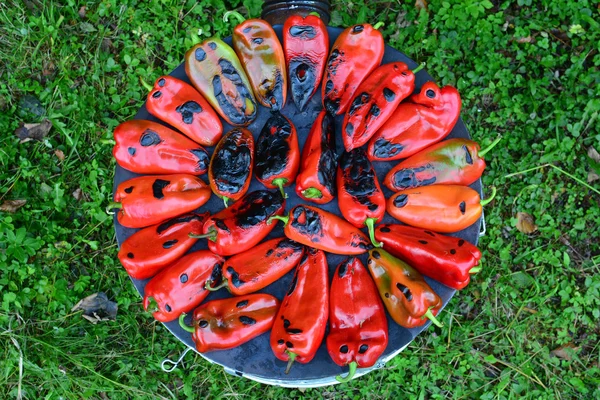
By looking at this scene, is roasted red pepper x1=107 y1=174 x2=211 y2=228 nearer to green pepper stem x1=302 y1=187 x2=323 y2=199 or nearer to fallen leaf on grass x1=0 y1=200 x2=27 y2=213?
green pepper stem x1=302 y1=187 x2=323 y2=199

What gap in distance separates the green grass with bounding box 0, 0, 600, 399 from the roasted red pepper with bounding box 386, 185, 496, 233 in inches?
49.6

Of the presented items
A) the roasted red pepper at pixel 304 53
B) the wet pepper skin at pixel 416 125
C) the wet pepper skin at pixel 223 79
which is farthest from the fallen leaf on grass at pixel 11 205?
the wet pepper skin at pixel 416 125

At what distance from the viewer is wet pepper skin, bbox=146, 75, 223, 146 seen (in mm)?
3256

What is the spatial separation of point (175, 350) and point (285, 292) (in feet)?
5.10

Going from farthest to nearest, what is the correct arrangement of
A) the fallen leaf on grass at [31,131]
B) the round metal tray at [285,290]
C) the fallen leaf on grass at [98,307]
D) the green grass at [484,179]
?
the fallen leaf on grass at [31,131], the fallen leaf on grass at [98,307], the green grass at [484,179], the round metal tray at [285,290]

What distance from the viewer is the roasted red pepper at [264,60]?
3.27m

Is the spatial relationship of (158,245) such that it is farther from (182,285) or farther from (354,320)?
(354,320)

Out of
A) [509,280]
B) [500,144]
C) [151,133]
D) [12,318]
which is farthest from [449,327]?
[12,318]

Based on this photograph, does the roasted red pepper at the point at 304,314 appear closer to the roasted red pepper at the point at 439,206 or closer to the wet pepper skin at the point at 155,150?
the roasted red pepper at the point at 439,206

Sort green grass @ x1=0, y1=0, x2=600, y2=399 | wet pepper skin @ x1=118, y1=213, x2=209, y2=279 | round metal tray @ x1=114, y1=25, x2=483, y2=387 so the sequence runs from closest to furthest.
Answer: round metal tray @ x1=114, y1=25, x2=483, y2=387 → wet pepper skin @ x1=118, y1=213, x2=209, y2=279 → green grass @ x1=0, y1=0, x2=600, y2=399

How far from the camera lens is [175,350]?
429cm

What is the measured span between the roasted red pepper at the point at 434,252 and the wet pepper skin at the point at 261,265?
20.2 inches

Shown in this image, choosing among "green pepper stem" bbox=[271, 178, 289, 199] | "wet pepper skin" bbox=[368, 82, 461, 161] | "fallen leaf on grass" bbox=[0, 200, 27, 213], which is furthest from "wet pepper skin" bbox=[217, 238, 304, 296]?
"fallen leaf on grass" bbox=[0, 200, 27, 213]

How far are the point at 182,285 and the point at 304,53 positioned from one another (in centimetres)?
153
